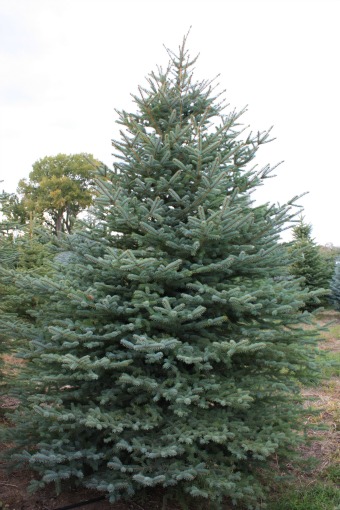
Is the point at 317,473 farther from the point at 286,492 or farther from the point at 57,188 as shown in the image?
the point at 57,188

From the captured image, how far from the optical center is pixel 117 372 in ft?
11.2

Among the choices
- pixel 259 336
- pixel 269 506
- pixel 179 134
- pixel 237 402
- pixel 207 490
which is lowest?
pixel 269 506

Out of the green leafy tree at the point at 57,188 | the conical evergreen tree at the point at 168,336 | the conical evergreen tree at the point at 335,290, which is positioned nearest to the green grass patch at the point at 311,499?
the conical evergreen tree at the point at 168,336

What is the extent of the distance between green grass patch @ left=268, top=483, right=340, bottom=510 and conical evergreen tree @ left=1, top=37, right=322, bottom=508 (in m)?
0.30

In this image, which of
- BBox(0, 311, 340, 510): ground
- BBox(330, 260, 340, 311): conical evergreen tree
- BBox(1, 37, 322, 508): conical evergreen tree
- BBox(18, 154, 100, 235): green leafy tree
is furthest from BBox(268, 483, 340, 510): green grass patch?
BBox(18, 154, 100, 235): green leafy tree

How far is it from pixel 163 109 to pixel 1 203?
2192mm

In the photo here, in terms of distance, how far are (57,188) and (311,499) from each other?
30993 mm

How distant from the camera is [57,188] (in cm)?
3234

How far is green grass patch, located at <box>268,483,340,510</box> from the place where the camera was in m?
3.41

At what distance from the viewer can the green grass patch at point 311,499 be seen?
11.2 feet

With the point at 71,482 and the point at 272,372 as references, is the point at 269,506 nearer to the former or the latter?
the point at 272,372

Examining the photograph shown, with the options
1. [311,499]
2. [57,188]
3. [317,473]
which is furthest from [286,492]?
[57,188]

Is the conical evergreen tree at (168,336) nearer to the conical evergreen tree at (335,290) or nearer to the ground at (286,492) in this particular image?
the ground at (286,492)

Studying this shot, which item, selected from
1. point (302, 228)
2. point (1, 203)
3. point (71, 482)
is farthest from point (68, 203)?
point (71, 482)
